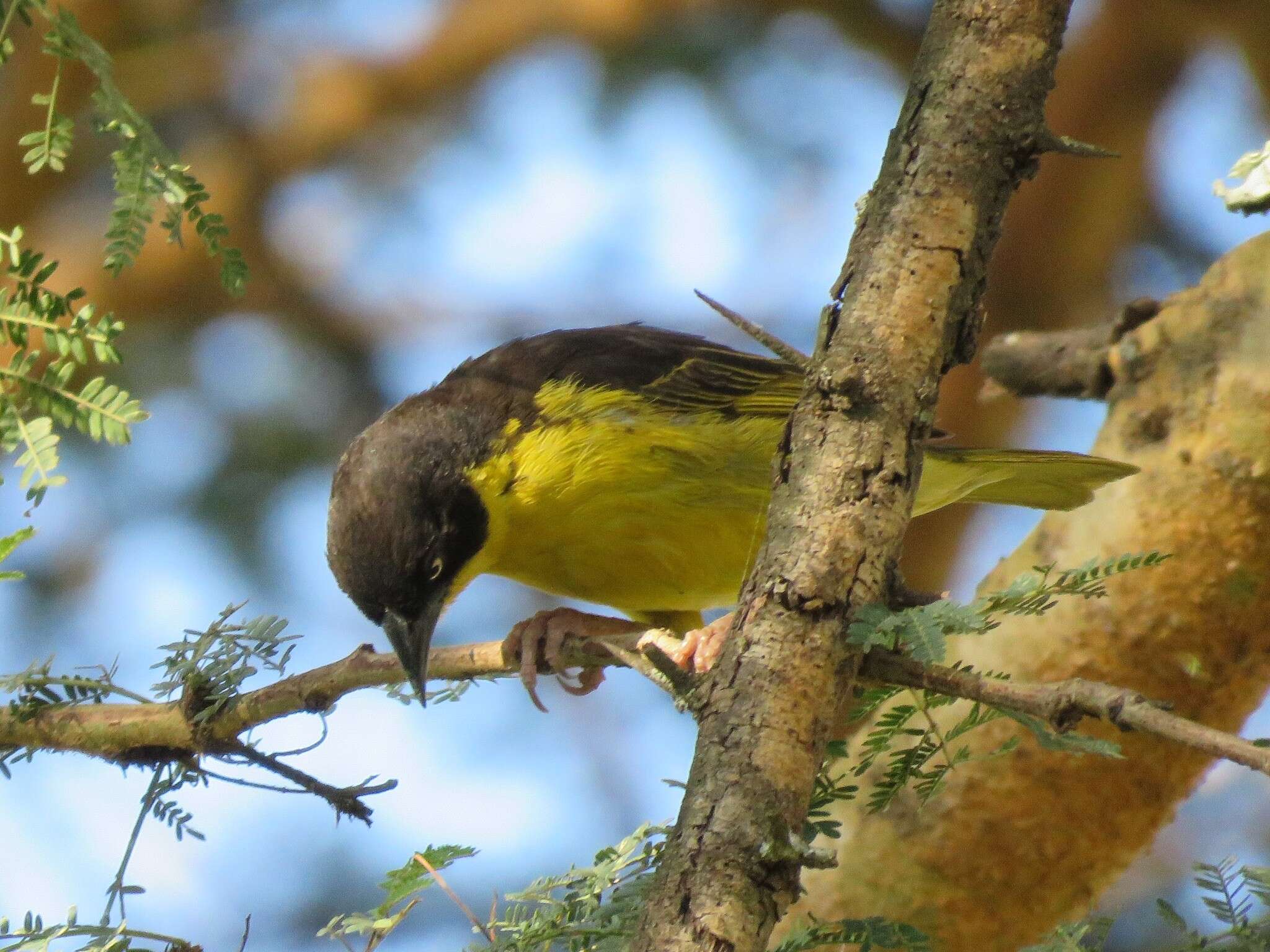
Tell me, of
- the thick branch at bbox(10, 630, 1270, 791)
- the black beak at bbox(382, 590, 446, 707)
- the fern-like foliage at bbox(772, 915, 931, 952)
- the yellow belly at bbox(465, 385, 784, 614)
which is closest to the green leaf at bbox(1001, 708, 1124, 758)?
the fern-like foliage at bbox(772, 915, 931, 952)

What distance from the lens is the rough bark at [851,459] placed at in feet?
5.92

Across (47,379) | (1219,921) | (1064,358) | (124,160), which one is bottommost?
(1219,921)

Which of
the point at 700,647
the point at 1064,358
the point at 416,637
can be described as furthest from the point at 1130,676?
the point at 416,637

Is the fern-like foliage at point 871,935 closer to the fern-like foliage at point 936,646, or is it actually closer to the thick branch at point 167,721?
the fern-like foliage at point 936,646

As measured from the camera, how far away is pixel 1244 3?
6.77 meters

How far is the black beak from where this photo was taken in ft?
10.7

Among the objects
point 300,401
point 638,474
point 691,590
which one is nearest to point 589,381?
point 638,474

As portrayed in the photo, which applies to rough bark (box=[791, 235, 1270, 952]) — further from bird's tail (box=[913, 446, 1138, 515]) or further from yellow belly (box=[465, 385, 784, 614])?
yellow belly (box=[465, 385, 784, 614])

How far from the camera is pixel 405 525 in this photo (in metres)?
3.70

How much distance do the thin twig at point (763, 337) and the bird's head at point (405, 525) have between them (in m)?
1.61

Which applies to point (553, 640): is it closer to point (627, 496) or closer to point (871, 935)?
point (627, 496)

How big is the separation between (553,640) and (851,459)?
1.55 meters

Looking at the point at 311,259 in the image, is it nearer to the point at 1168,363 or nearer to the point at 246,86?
the point at 246,86

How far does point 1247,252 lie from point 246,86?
5.47 meters
